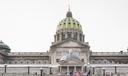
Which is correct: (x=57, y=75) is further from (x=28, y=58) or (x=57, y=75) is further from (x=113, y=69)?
(x=28, y=58)

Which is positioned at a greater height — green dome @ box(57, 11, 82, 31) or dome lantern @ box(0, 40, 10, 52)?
green dome @ box(57, 11, 82, 31)

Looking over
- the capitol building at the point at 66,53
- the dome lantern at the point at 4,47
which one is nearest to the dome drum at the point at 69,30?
the capitol building at the point at 66,53

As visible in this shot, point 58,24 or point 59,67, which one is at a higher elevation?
point 58,24

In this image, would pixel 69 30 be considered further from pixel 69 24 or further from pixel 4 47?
Answer: pixel 4 47

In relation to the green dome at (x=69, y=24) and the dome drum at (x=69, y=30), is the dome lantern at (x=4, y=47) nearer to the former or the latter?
the dome drum at (x=69, y=30)

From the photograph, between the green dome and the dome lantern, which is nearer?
the green dome

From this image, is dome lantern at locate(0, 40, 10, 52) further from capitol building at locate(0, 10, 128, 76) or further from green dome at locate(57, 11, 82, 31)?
green dome at locate(57, 11, 82, 31)

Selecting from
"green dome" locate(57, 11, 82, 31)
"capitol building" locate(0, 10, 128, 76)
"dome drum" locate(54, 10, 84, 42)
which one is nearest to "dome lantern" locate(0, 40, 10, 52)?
"capitol building" locate(0, 10, 128, 76)

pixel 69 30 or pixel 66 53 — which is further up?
pixel 69 30

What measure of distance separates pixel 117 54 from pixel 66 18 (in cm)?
2004

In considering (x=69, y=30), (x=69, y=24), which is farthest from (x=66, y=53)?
(x=69, y=24)

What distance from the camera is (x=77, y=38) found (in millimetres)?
125375

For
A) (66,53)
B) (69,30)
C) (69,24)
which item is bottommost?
(66,53)

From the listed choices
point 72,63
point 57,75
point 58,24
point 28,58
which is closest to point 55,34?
point 58,24
